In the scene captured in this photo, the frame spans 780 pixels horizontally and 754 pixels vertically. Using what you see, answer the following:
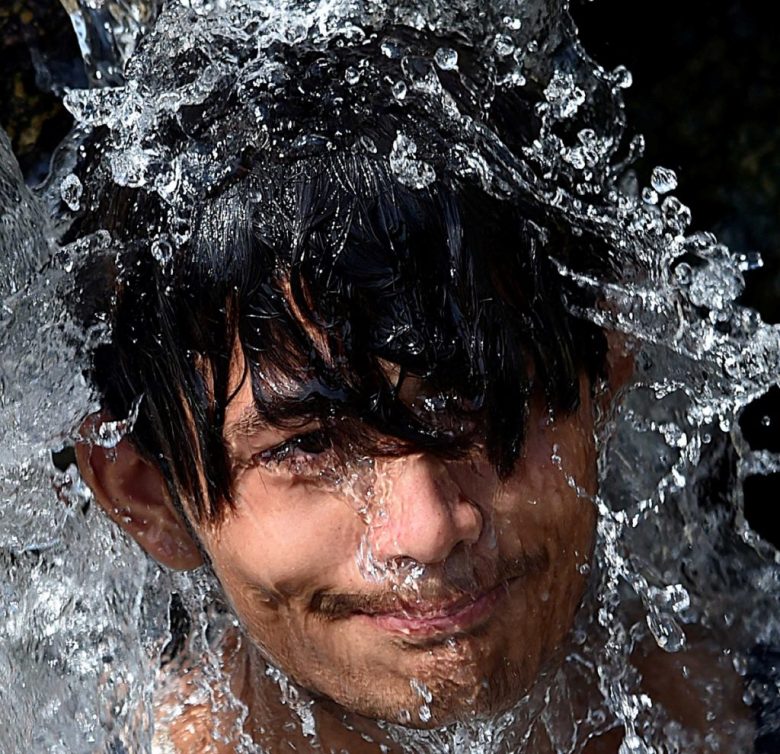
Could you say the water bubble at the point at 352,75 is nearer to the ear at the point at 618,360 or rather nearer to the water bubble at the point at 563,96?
the water bubble at the point at 563,96

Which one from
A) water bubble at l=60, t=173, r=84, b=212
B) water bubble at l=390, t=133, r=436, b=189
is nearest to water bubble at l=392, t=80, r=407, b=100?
water bubble at l=390, t=133, r=436, b=189

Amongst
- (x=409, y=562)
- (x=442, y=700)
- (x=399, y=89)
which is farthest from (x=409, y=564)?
(x=399, y=89)

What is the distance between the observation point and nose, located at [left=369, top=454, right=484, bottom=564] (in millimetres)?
1674

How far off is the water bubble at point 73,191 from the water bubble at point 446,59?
Result: 611 mm

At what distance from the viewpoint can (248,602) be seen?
1.91 metres

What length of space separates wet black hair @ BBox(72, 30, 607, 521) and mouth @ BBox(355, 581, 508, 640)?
0.64 feet

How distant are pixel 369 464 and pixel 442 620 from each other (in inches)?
9.3

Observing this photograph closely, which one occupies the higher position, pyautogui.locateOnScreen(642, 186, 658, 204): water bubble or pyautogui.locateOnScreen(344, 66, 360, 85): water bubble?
pyautogui.locateOnScreen(344, 66, 360, 85): water bubble

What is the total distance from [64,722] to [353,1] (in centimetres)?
132

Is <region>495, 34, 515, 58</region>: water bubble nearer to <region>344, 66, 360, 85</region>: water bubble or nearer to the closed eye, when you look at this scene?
<region>344, 66, 360, 85</region>: water bubble

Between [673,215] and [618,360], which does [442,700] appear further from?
[673,215]

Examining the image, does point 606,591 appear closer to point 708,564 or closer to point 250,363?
point 708,564

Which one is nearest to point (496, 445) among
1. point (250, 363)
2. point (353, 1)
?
point (250, 363)

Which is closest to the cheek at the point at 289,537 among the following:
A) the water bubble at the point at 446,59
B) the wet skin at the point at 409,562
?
the wet skin at the point at 409,562
